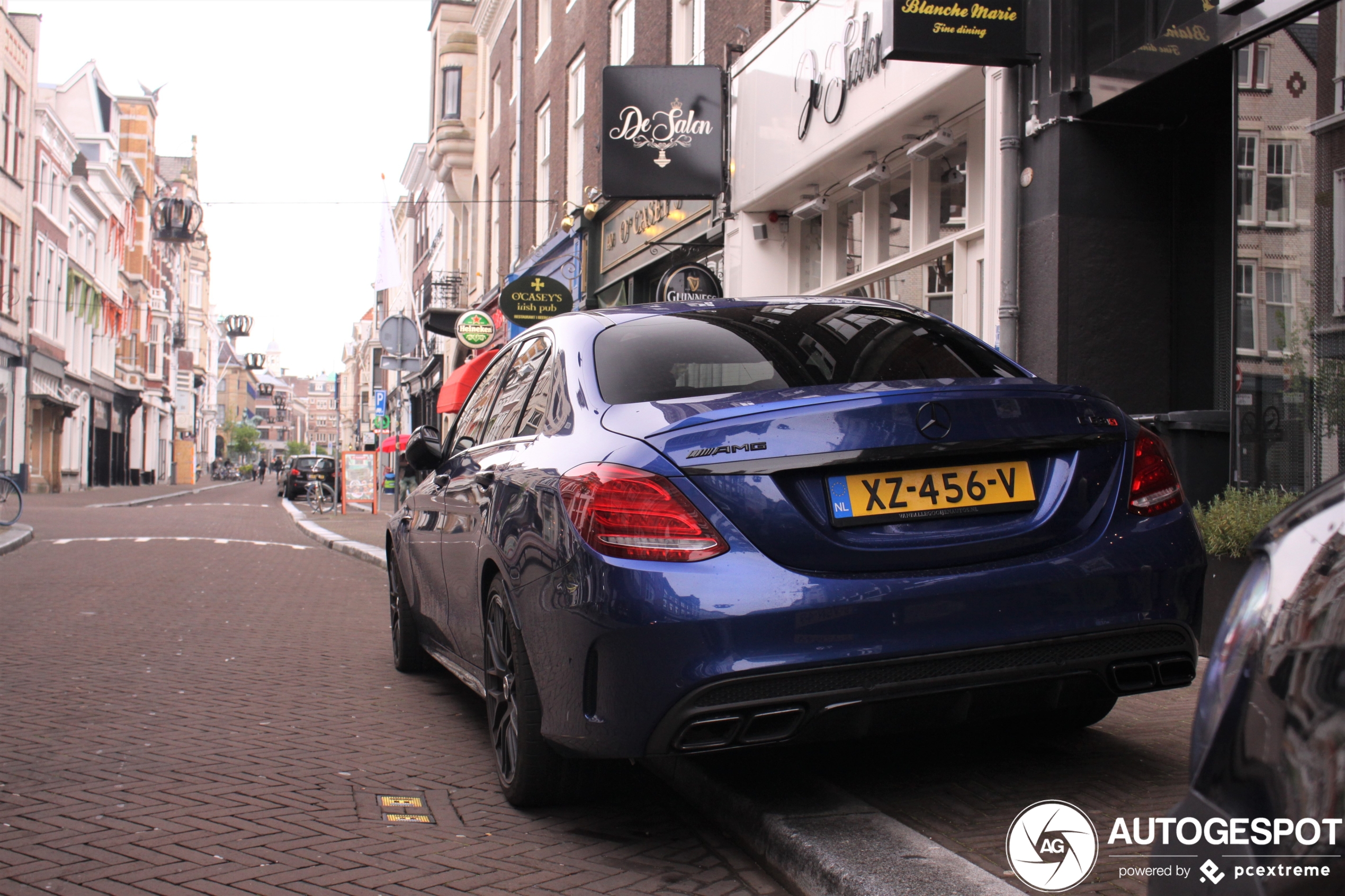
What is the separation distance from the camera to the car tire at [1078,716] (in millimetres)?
4047

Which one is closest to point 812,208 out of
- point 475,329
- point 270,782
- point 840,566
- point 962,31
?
point 962,31

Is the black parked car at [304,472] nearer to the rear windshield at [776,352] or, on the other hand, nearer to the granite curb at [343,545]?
the granite curb at [343,545]

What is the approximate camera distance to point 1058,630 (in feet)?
10.2

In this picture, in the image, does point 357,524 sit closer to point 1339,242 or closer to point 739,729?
point 1339,242

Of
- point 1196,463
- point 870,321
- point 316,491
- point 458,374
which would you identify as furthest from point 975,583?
point 316,491

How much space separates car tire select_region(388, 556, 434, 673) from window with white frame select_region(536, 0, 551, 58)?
63.1 ft

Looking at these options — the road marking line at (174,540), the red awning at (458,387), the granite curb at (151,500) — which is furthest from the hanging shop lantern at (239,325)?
the road marking line at (174,540)

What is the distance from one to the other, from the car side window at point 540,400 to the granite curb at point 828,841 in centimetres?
117

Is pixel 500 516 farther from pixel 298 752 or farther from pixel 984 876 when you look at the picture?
pixel 984 876

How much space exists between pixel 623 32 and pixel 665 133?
573 centimetres

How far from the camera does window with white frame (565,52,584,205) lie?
70.2 ft

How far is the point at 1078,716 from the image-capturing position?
161 inches

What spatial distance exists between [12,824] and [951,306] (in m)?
8.26

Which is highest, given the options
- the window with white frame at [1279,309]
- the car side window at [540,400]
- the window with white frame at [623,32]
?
the window with white frame at [623,32]
